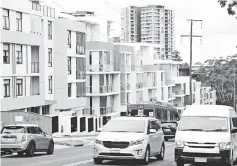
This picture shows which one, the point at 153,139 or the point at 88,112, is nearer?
the point at 153,139

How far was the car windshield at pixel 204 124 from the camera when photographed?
2122 cm

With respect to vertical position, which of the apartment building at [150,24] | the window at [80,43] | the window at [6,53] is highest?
the apartment building at [150,24]

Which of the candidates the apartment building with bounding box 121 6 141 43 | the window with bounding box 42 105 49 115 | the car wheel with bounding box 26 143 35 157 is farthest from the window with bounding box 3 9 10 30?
the apartment building with bounding box 121 6 141 43

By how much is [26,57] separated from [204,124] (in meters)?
35.9

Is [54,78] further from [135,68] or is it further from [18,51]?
[135,68]

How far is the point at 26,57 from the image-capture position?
182 feet

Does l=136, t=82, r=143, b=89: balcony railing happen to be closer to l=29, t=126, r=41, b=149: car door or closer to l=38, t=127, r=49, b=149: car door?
l=38, t=127, r=49, b=149: car door

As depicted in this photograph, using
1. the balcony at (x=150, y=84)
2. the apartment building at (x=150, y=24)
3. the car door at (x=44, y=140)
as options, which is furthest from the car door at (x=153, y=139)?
the apartment building at (x=150, y=24)

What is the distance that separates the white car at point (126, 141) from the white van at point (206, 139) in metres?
1.71

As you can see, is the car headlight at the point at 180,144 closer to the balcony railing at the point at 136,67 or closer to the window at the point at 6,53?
the window at the point at 6,53

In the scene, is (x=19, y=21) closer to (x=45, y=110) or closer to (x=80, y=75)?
(x=45, y=110)

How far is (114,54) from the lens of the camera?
8494 centimetres

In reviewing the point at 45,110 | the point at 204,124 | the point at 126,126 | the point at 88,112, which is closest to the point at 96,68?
the point at 88,112

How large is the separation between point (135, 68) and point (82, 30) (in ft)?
75.7
